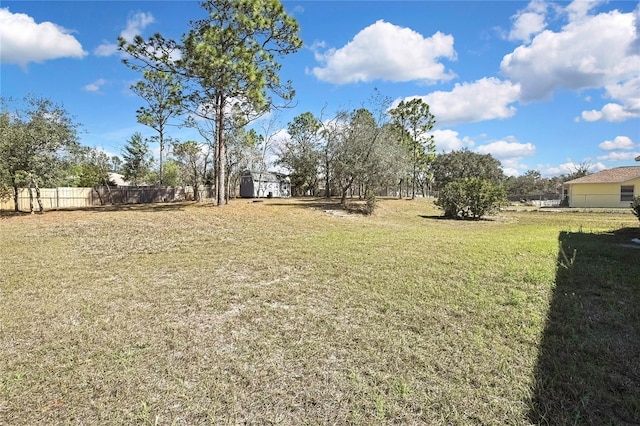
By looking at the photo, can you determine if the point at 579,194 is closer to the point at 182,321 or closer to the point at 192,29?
the point at 192,29

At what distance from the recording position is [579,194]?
2873cm

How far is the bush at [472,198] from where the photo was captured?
15.5 meters

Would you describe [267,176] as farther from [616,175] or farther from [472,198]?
[616,175]

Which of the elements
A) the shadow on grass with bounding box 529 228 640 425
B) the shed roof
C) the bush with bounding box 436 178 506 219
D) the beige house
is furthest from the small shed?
the shadow on grass with bounding box 529 228 640 425

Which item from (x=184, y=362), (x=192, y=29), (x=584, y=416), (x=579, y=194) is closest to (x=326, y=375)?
(x=184, y=362)

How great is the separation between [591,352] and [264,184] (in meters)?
32.0

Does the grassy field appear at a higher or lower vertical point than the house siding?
lower

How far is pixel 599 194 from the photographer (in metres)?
27.7

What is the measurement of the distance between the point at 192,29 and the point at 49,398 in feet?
49.1

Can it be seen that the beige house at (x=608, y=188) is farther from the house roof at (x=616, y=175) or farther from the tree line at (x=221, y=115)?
the tree line at (x=221, y=115)

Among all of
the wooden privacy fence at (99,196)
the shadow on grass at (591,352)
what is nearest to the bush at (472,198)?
the shadow on grass at (591,352)

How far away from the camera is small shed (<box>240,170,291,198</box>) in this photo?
32463 millimetres

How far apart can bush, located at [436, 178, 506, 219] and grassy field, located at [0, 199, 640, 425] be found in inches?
359

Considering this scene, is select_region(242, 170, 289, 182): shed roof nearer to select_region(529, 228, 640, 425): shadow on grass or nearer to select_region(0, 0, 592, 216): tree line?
select_region(0, 0, 592, 216): tree line
